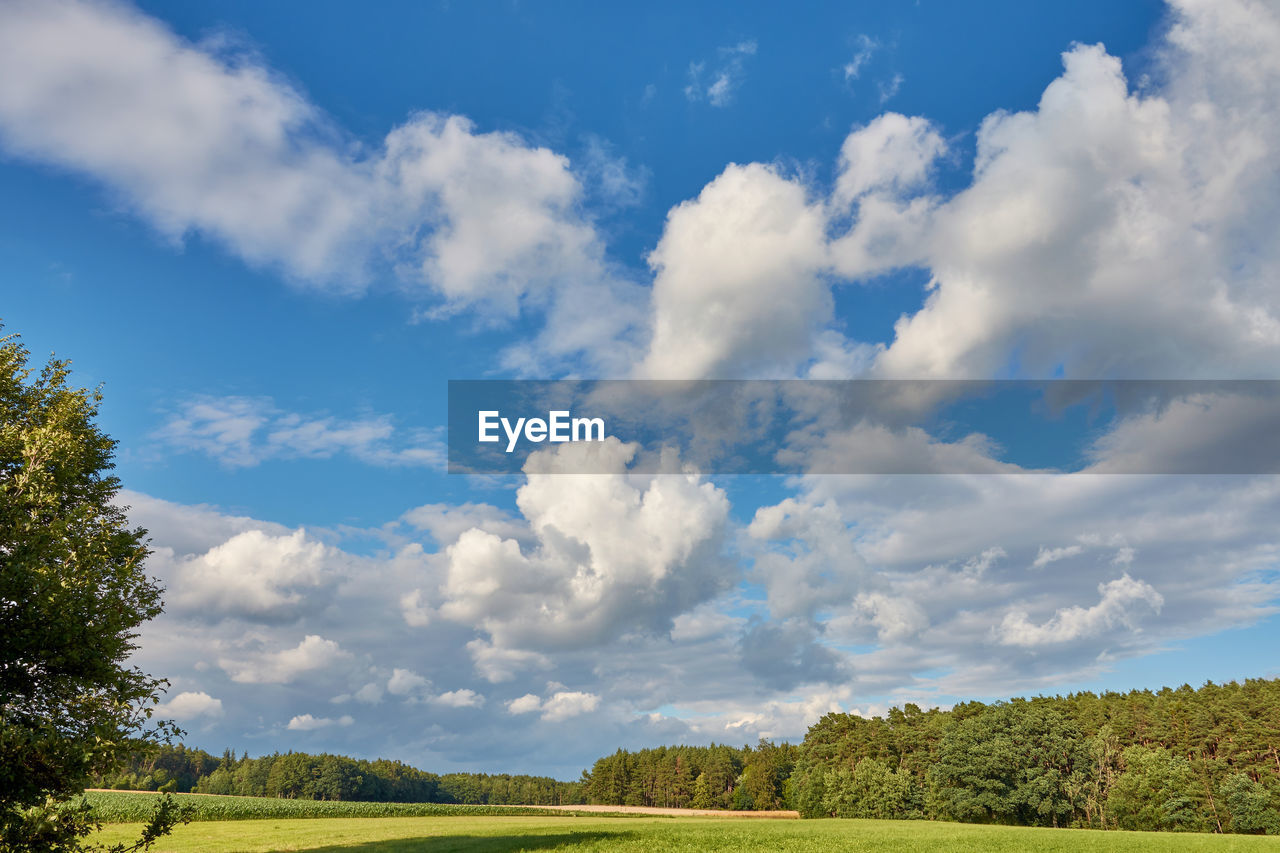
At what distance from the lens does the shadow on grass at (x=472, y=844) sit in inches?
1768

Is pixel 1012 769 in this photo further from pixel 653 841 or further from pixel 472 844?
pixel 472 844

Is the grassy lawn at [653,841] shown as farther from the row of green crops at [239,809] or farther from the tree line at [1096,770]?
the tree line at [1096,770]

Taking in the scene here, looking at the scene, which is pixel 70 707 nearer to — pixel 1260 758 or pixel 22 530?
pixel 22 530

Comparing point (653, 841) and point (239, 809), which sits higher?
point (653, 841)

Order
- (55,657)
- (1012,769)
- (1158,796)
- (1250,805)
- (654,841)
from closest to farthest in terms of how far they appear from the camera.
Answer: (55,657) < (654,841) < (1250,805) < (1158,796) < (1012,769)

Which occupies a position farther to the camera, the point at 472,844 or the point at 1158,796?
the point at 1158,796

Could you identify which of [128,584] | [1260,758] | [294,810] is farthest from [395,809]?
[1260,758]

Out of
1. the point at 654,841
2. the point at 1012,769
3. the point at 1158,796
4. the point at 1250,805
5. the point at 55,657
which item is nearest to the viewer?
the point at 55,657

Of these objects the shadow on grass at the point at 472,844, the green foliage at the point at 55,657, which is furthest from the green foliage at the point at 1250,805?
the green foliage at the point at 55,657

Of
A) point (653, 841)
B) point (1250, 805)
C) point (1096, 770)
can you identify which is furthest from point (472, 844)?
point (1250, 805)

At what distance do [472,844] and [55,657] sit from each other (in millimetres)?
35308

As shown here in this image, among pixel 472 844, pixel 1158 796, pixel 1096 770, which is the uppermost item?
pixel 472 844

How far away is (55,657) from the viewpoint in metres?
21.8

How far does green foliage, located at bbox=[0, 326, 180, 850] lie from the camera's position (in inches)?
808
